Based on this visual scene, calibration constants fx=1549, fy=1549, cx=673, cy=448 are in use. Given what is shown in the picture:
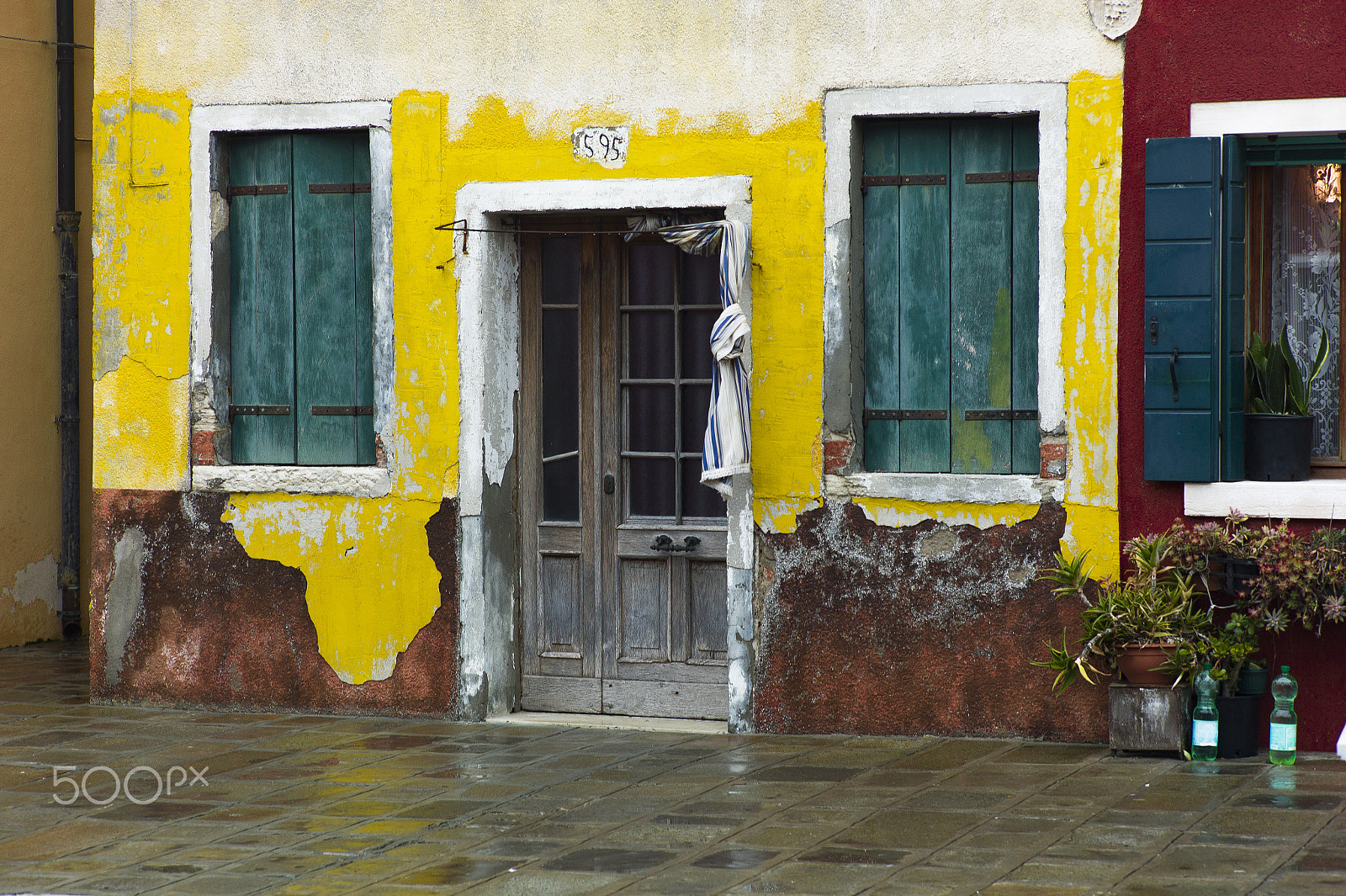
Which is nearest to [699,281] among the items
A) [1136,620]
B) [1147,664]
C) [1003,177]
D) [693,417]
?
[693,417]

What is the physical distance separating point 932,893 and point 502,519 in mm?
3518

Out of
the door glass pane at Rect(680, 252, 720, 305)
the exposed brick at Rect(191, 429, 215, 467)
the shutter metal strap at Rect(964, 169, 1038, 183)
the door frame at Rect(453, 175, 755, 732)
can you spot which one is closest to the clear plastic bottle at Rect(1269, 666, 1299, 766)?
the door frame at Rect(453, 175, 755, 732)

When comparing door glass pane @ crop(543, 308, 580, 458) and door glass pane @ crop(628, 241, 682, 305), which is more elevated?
door glass pane @ crop(628, 241, 682, 305)

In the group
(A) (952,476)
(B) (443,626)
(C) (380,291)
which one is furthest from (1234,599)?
(C) (380,291)

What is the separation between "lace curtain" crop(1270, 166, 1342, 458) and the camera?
6.52m

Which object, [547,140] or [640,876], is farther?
[547,140]

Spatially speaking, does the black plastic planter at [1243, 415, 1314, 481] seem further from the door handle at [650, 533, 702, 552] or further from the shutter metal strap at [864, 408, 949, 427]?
the door handle at [650, 533, 702, 552]

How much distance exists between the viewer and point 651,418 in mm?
7590

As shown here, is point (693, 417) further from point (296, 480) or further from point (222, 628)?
point (222, 628)

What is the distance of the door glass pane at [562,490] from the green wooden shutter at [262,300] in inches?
51.9

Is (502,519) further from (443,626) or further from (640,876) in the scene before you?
(640,876)

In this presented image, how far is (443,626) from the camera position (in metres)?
7.48

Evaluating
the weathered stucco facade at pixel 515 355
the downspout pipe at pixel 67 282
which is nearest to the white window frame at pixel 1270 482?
the weathered stucco facade at pixel 515 355

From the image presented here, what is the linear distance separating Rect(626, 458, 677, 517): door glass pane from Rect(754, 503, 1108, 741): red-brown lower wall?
706mm
